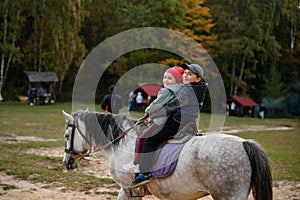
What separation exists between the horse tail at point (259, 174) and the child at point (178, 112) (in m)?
1.03

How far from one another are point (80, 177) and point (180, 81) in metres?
5.00

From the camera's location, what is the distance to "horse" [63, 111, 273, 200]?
4.89 meters

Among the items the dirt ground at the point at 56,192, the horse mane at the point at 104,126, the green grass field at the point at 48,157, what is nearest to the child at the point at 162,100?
the horse mane at the point at 104,126

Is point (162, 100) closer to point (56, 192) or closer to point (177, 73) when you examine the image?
point (177, 73)

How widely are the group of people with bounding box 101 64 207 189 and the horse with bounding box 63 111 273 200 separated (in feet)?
0.86

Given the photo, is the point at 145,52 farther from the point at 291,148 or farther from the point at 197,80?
the point at 197,80

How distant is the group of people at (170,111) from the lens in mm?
5441

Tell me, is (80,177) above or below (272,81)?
below

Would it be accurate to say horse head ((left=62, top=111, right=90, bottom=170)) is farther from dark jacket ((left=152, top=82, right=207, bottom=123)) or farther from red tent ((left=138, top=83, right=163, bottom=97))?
red tent ((left=138, top=83, right=163, bottom=97))

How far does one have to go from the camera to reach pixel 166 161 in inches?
216

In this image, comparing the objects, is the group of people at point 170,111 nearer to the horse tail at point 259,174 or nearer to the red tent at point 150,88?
the horse tail at point 259,174

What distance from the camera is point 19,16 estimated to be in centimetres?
3672

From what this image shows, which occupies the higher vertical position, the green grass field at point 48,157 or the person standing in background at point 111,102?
the person standing in background at point 111,102

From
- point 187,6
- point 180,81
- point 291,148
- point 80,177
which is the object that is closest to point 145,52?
point 187,6
